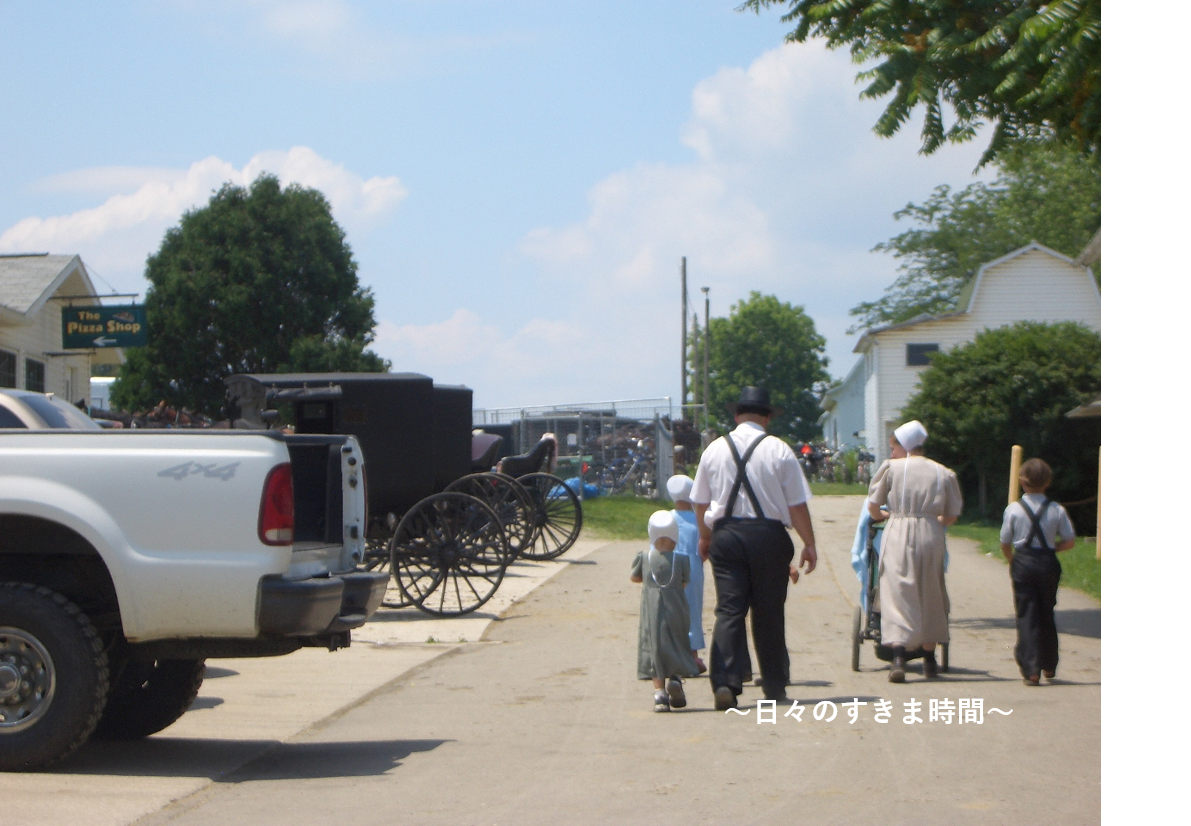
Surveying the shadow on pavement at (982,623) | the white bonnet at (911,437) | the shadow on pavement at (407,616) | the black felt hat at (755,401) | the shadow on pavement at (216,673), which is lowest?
the shadow on pavement at (407,616)

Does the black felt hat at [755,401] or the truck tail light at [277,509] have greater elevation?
the black felt hat at [755,401]

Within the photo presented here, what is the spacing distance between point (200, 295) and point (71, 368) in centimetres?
1670

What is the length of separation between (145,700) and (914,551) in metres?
4.97

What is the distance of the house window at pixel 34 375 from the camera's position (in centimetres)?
2632

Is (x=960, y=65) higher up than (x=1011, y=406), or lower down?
higher up

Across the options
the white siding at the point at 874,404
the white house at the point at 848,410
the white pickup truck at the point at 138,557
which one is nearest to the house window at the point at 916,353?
the white siding at the point at 874,404

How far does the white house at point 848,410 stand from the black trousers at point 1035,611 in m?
48.6

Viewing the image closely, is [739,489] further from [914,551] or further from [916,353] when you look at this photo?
[916,353]

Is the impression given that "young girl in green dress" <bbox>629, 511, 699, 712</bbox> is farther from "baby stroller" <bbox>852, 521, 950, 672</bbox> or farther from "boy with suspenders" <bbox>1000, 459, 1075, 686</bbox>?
"boy with suspenders" <bbox>1000, 459, 1075, 686</bbox>

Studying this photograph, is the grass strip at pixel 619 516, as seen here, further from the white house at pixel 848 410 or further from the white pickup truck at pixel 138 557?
the white house at pixel 848 410

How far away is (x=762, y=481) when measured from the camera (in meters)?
7.80

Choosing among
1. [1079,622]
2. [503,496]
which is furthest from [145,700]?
[1079,622]

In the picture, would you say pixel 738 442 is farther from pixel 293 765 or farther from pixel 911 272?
pixel 911 272

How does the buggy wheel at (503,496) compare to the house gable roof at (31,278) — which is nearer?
the buggy wheel at (503,496)
